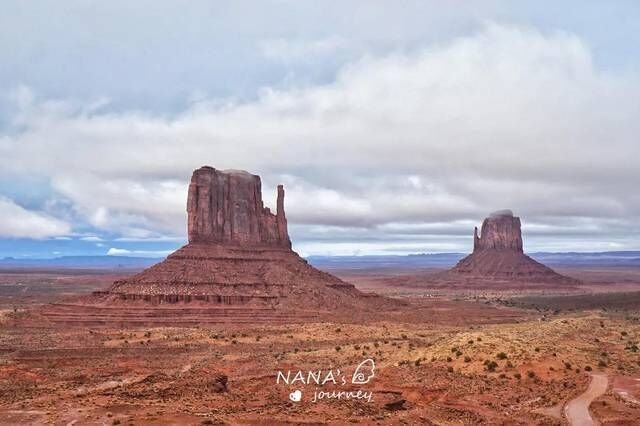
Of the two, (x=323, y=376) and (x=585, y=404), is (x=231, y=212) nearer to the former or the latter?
(x=323, y=376)

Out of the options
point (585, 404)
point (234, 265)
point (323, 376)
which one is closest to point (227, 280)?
point (234, 265)

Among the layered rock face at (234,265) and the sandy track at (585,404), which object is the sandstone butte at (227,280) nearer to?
the layered rock face at (234,265)

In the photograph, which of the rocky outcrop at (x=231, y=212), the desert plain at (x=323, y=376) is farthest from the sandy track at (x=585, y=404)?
the rocky outcrop at (x=231, y=212)

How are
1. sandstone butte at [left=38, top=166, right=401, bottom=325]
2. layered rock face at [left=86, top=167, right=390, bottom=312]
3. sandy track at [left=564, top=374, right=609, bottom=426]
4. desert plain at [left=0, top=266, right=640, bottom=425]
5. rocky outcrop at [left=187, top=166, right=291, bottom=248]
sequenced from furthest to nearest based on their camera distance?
rocky outcrop at [left=187, top=166, right=291, bottom=248] → layered rock face at [left=86, top=167, right=390, bottom=312] → sandstone butte at [left=38, top=166, right=401, bottom=325] → desert plain at [left=0, top=266, right=640, bottom=425] → sandy track at [left=564, top=374, right=609, bottom=426]

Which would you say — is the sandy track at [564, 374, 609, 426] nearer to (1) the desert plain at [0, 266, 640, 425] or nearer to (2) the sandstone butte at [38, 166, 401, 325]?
(1) the desert plain at [0, 266, 640, 425]

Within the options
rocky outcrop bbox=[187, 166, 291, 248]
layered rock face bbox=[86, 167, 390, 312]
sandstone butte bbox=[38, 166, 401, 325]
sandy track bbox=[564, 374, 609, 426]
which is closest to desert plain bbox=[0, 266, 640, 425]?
sandy track bbox=[564, 374, 609, 426]

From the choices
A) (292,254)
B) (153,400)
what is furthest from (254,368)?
(292,254)
